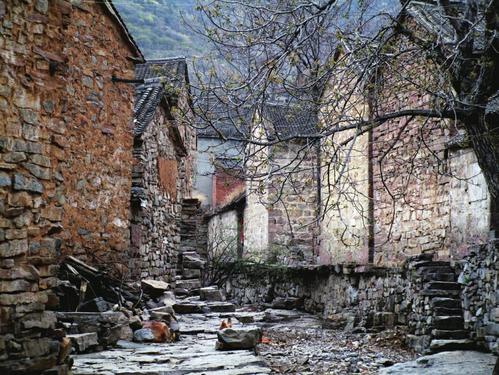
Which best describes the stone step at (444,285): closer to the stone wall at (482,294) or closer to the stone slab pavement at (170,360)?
the stone wall at (482,294)

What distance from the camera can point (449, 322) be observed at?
8.50 m

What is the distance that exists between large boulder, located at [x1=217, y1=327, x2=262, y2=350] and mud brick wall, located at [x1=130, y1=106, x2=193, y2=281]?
4.07 metres

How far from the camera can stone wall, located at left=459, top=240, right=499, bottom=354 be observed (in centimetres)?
755

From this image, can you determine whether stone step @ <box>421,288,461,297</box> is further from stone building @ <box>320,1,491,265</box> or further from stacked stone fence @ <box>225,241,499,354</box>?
stone building @ <box>320,1,491,265</box>

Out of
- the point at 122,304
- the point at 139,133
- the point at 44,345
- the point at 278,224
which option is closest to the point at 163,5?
the point at 278,224

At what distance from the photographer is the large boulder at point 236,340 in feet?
24.9

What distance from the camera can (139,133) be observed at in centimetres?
1195

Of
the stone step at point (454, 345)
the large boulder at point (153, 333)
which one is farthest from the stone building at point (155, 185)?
the stone step at point (454, 345)

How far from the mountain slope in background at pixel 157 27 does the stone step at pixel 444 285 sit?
3578cm

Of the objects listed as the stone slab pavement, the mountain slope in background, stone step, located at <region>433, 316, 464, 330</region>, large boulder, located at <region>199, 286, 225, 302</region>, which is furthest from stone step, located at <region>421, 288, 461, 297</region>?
the mountain slope in background

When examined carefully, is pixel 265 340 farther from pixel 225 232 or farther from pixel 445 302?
pixel 225 232

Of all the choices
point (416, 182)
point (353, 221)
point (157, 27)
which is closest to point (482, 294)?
point (416, 182)

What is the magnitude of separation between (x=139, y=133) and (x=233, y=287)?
7.85m

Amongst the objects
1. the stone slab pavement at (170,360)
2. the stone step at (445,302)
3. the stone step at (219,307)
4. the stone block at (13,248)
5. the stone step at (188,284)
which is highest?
the stone block at (13,248)
